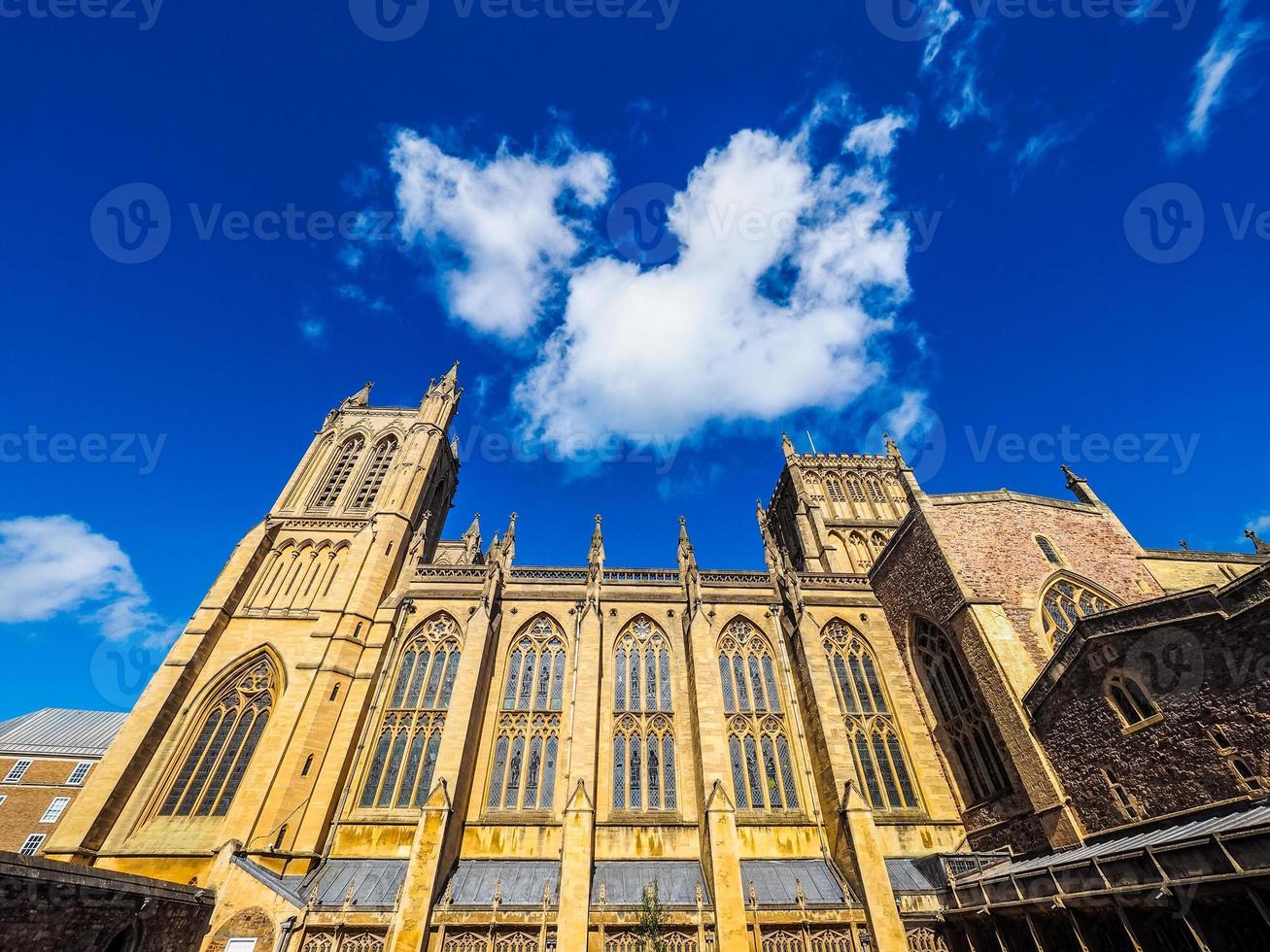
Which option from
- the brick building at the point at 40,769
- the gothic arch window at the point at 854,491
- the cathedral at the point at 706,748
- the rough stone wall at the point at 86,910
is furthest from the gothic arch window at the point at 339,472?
the gothic arch window at the point at 854,491

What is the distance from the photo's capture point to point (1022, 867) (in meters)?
14.1

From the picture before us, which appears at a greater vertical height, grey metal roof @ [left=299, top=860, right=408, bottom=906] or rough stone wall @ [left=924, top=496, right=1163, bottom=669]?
rough stone wall @ [left=924, top=496, right=1163, bottom=669]

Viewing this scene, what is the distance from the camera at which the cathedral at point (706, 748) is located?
12.5m

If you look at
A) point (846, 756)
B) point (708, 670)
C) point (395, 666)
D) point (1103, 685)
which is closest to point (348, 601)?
point (395, 666)

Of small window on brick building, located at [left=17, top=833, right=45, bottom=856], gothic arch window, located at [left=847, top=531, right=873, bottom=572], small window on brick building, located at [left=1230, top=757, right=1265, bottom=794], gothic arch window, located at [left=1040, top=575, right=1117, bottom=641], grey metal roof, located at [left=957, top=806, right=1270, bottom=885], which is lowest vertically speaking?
grey metal roof, located at [left=957, top=806, right=1270, bottom=885]

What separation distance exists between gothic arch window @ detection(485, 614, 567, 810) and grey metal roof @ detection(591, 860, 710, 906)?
3190 mm

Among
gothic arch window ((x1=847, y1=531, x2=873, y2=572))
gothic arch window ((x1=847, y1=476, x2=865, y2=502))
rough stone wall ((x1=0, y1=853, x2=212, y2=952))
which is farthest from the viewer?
gothic arch window ((x1=847, y1=476, x2=865, y2=502))

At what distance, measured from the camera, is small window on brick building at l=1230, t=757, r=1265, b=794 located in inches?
428

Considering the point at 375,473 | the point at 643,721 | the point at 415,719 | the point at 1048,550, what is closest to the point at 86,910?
the point at 415,719

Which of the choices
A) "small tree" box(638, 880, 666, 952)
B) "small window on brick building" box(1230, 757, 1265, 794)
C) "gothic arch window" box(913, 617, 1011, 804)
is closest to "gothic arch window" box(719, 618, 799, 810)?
"small tree" box(638, 880, 666, 952)

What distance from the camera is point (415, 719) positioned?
21141 mm

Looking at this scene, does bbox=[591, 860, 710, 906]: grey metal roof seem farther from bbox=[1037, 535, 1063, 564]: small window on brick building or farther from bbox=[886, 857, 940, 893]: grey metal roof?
bbox=[1037, 535, 1063, 564]: small window on brick building

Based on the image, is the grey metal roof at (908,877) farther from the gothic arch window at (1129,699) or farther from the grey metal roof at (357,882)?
the grey metal roof at (357,882)

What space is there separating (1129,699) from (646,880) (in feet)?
47.8
